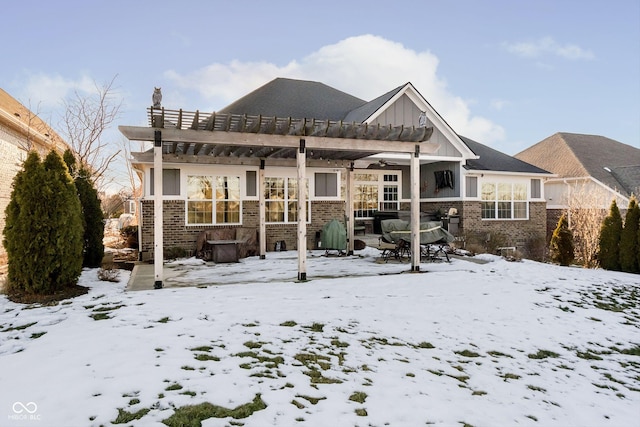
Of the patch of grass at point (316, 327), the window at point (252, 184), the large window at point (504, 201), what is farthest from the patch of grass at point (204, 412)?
the large window at point (504, 201)

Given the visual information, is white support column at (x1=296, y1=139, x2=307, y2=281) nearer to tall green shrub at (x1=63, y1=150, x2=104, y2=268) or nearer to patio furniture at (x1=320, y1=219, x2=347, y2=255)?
patio furniture at (x1=320, y1=219, x2=347, y2=255)

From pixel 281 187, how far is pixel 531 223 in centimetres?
1271

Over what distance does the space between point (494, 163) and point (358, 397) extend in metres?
17.7

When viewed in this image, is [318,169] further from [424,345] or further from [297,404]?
[297,404]

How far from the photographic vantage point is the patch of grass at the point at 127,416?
117 inches

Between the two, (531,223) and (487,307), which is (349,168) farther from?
(531,223)

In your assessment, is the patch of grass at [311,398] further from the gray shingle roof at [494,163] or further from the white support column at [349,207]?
the gray shingle roof at [494,163]

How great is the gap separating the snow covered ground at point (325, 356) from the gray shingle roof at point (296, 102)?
9304 mm

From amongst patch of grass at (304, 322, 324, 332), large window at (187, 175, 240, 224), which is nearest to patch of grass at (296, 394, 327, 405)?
patch of grass at (304, 322, 324, 332)

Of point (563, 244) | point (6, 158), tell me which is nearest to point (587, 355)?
point (563, 244)

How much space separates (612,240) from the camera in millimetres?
11375

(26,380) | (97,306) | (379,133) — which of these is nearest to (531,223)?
(379,133)

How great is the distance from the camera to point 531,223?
1908cm

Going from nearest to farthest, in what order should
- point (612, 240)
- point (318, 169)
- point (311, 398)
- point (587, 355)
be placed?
point (311, 398) < point (587, 355) < point (612, 240) < point (318, 169)
